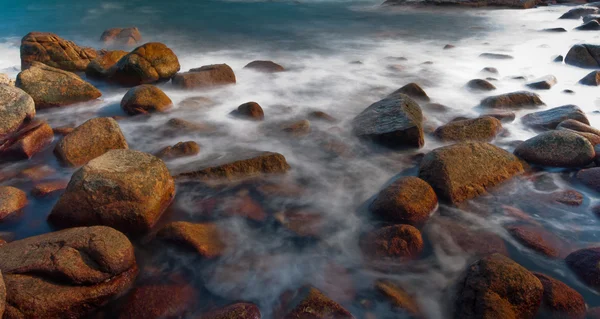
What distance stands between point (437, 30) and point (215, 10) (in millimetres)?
Answer: 9432

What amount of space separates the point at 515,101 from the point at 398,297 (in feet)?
15.4

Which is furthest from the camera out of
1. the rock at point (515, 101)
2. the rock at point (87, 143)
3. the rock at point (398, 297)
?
the rock at point (515, 101)

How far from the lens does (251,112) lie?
621 centimetres

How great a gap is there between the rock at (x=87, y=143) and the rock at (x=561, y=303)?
4243 mm

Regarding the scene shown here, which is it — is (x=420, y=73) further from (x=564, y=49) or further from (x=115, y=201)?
(x=115, y=201)

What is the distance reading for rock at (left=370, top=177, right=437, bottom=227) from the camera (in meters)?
3.64

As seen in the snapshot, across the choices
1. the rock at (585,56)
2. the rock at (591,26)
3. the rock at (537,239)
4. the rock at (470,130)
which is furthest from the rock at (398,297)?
the rock at (591,26)

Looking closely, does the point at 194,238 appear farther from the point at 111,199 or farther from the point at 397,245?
the point at 397,245

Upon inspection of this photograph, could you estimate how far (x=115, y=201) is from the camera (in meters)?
3.45

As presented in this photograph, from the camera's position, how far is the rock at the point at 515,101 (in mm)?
6355

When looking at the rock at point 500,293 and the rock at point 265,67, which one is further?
the rock at point 265,67

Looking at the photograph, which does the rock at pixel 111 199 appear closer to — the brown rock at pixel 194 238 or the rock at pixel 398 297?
the brown rock at pixel 194 238

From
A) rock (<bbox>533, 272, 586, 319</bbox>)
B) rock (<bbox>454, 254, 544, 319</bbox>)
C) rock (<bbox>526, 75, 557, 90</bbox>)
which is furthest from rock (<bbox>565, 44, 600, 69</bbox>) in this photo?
rock (<bbox>454, 254, 544, 319</bbox>)

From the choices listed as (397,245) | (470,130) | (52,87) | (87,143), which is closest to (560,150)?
(470,130)
